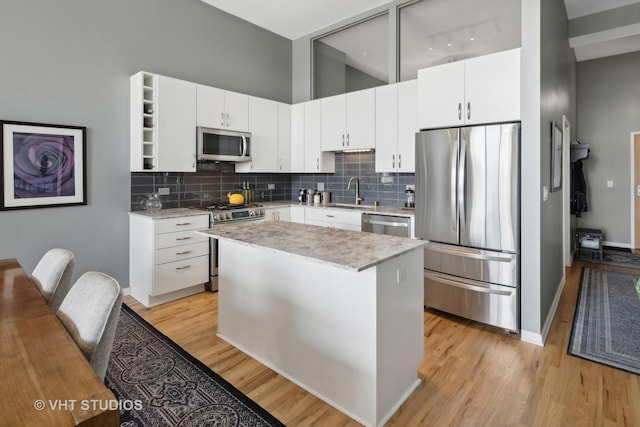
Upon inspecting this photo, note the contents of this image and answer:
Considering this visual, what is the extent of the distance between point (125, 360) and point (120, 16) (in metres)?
3.21

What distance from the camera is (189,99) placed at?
3709 millimetres

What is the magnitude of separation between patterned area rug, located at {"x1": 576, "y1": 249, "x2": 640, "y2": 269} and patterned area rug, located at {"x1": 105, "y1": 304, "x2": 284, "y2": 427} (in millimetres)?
5509

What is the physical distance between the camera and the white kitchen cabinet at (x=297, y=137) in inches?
191

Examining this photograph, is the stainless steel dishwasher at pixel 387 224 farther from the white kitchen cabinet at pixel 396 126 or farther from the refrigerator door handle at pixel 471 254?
the white kitchen cabinet at pixel 396 126

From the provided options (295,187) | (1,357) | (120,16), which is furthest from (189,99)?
(1,357)

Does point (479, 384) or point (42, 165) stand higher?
point (42, 165)

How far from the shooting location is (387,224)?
3654mm

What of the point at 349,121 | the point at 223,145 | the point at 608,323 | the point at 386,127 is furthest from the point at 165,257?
the point at 608,323

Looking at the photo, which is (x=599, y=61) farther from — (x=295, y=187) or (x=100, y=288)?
(x=100, y=288)

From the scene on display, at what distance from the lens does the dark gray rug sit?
2.49 meters

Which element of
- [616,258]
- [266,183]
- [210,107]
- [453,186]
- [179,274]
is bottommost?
[616,258]

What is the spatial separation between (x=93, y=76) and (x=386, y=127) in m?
2.98

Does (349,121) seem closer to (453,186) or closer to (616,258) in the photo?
(453,186)

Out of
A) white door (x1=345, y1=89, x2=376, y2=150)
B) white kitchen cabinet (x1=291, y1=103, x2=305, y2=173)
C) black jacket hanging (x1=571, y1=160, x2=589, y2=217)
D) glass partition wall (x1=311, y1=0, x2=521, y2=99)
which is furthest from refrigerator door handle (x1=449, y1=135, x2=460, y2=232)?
black jacket hanging (x1=571, y1=160, x2=589, y2=217)
